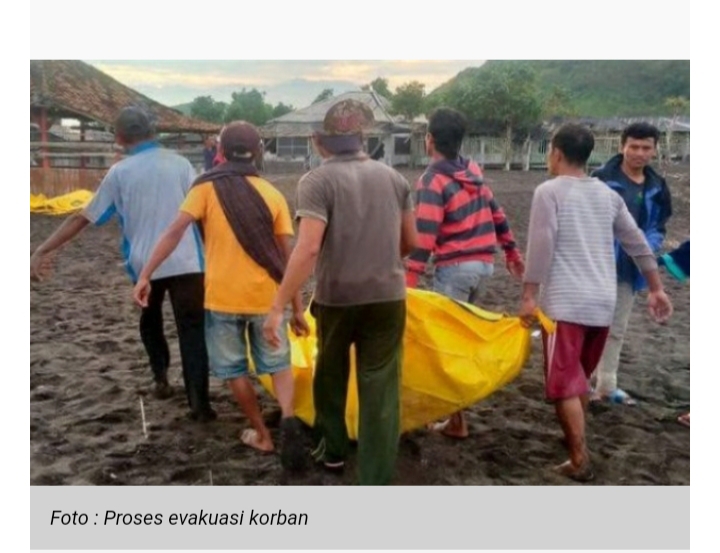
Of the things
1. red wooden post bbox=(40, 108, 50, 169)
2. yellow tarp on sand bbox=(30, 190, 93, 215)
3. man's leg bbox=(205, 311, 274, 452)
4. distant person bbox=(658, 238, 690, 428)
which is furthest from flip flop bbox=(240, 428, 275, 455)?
red wooden post bbox=(40, 108, 50, 169)

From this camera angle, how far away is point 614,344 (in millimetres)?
4297

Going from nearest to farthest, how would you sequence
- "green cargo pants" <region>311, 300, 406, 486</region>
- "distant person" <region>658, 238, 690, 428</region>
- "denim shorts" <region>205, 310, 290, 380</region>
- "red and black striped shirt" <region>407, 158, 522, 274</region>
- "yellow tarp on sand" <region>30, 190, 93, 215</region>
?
"green cargo pants" <region>311, 300, 406, 486</region>
"denim shorts" <region>205, 310, 290, 380</region>
"red and black striped shirt" <region>407, 158, 522, 274</region>
"distant person" <region>658, 238, 690, 428</region>
"yellow tarp on sand" <region>30, 190, 93, 215</region>

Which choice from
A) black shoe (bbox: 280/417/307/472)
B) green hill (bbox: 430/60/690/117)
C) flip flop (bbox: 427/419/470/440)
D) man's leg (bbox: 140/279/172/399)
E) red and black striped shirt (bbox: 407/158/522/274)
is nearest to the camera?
black shoe (bbox: 280/417/307/472)

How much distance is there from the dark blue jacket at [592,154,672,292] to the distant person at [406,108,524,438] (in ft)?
2.64

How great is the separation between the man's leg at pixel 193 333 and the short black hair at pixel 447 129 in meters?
1.50

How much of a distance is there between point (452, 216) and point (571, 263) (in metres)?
0.65

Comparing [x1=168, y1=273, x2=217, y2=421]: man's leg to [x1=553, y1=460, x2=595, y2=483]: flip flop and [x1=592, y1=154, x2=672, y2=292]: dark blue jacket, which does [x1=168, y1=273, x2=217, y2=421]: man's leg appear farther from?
[x1=592, y1=154, x2=672, y2=292]: dark blue jacket

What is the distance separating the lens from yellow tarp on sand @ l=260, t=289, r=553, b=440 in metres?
3.56

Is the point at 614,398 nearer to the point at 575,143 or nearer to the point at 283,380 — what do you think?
the point at 575,143

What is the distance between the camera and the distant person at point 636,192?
401 cm

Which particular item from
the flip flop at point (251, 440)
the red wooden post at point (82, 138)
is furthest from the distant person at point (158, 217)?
the red wooden post at point (82, 138)

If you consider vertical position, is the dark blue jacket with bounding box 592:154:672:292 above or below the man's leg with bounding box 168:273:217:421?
above

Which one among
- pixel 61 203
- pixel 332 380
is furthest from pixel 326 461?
pixel 61 203
